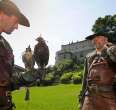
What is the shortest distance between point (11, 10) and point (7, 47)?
0.69 meters

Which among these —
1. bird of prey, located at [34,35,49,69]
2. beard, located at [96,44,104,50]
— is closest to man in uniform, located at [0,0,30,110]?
bird of prey, located at [34,35,49,69]

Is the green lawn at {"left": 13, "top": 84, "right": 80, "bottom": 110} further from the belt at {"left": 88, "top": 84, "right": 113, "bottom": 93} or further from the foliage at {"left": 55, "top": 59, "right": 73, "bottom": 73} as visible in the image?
the foliage at {"left": 55, "top": 59, "right": 73, "bottom": 73}

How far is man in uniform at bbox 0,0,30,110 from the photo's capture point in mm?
5812

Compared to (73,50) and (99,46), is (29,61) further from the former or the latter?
(73,50)

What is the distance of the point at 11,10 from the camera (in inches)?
229

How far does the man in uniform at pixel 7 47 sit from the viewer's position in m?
5.81

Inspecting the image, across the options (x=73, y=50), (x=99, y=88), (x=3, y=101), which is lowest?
(x=3, y=101)

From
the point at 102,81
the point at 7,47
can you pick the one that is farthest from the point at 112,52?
the point at 7,47

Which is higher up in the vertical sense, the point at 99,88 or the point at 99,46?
the point at 99,46

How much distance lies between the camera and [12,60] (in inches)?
247

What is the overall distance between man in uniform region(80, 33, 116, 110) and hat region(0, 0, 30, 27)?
3034 millimetres

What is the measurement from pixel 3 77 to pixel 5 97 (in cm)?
28

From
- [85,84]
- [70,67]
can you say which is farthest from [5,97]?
[70,67]

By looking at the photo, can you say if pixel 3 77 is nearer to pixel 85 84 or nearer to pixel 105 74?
pixel 105 74
